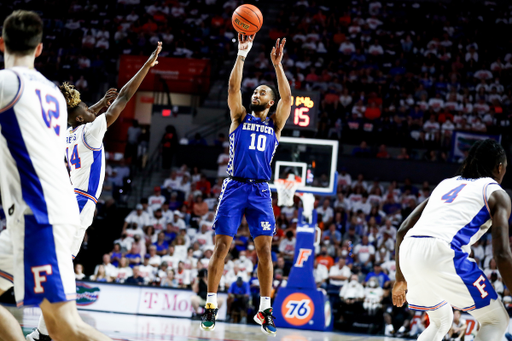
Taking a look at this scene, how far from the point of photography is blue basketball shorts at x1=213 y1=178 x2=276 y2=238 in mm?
6555

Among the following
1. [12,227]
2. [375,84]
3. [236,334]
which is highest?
Result: [375,84]

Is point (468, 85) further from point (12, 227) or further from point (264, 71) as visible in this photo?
point (12, 227)

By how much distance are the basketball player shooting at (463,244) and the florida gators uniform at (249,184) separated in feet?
7.29

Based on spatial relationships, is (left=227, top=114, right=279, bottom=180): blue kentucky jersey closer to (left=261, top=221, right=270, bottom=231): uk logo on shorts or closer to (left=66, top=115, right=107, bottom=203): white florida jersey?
(left=261, top=221, right=270, bottom=231): uk logo on shorts

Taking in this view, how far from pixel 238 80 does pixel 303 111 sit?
486 centimetres

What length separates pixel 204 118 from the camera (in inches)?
757

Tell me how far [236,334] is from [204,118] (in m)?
11.2

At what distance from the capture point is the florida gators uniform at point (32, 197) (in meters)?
3.35

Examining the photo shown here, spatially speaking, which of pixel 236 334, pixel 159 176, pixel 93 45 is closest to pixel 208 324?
pixel 236 334

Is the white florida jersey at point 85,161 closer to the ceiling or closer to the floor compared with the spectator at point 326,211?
closer to the ceiling

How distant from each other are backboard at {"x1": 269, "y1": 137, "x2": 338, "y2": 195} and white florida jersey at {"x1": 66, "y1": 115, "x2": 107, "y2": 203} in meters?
5.72

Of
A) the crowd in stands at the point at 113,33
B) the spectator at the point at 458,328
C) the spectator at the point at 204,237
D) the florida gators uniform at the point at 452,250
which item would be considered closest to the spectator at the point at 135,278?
the spectator at the point at 204,237

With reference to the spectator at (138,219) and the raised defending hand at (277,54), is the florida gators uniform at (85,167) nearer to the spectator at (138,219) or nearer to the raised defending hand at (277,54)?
the raised defending hand at (277,54)

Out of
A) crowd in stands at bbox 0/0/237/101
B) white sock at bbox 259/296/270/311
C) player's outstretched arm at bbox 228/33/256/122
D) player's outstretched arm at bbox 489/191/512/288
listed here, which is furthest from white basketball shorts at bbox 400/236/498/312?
crowd in stands at bbox 0/0/237/101
